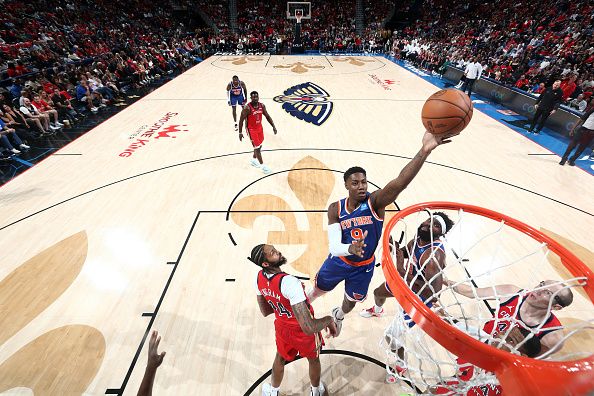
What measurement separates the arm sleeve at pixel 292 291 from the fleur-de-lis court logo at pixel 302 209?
204 cm

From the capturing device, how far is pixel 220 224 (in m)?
5.18

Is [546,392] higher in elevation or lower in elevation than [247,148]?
higher

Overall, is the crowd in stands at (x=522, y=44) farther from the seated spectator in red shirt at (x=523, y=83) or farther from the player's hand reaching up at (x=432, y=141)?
the player's hand reaching up at (x=432, y=141)

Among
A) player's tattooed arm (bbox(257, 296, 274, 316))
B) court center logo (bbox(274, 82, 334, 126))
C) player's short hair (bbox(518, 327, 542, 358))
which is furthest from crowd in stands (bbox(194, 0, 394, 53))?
player's short hair (bbox(518, 327, 542, 358))

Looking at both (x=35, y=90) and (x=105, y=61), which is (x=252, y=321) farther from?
(x=105, y=61)

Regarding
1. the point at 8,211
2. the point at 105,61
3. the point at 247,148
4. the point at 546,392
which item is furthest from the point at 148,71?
the point at 546,392

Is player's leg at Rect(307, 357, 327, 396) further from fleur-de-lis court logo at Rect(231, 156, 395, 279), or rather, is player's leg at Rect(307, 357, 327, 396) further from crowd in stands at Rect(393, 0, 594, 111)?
crowd in stands at Rect(393, 0, 594, 111)

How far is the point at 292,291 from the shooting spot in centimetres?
218

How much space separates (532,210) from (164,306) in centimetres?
605

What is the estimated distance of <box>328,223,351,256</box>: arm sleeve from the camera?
2664 mm

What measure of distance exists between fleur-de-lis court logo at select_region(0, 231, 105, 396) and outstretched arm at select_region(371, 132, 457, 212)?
322 centimetres

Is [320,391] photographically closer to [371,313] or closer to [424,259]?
[371,313]

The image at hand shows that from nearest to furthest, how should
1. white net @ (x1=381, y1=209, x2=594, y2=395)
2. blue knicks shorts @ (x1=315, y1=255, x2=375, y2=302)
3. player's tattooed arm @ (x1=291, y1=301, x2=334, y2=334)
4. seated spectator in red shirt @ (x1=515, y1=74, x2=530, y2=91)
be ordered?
white net @ (x1=381, y1=209, x2=594, y2=395)
player's tattooed arm @ (x1=291, y1=301, x2=334, y2=334)
blue knicks shorts @ (x1=315, y1=255, x2=375, y2=302)
seated spectator in red shirt @ (x1=515, y1=74, x2=530, y2=91)

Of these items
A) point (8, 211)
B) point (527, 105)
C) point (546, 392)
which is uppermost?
point (546, 392)
